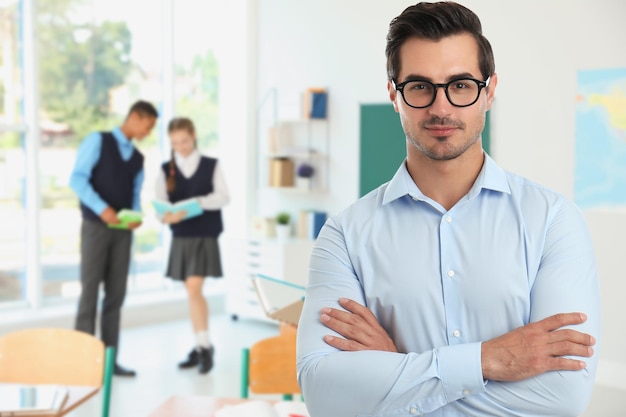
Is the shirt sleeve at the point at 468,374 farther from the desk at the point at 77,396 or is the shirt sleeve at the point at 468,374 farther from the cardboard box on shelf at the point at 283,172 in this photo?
the cardboard box on shelf at the point at 283,172

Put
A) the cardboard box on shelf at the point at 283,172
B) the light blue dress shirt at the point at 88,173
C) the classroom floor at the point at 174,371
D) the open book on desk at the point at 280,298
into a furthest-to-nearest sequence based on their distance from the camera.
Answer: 1. the cardboard box on shelf at the point at 283,172
2. the light blue dress shirt at the point at 88,173
3. the classroom floor at the point at 174,371
4. the open book on desk at the point at 280,298

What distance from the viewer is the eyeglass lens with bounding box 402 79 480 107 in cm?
155

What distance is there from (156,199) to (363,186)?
5.01 feet

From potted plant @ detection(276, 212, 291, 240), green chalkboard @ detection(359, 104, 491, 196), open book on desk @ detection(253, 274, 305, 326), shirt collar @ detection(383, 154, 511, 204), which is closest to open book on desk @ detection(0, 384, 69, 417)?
open book on desk @ detection(253, 274, 305, 326)

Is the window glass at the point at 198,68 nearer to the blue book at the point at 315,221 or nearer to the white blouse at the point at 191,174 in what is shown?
the blue book at the point at 315,221

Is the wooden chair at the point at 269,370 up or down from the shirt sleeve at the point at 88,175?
down

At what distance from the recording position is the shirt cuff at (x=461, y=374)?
150 cm

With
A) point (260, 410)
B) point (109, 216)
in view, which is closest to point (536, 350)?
point (260, 410)

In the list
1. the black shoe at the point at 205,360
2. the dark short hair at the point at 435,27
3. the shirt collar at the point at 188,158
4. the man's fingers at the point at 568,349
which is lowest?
the black shoe at the point at 205,360

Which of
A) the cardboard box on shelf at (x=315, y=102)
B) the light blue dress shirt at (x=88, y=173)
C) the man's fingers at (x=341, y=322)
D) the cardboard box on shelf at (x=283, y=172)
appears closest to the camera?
the man's fingers at (x=341, y=322)

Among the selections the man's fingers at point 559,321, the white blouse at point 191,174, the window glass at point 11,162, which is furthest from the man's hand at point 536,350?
the window glass at point 11,162

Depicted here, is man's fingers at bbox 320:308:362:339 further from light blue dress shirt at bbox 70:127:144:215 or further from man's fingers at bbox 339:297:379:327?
light blue dress shirt at bbox 70:127:144:215

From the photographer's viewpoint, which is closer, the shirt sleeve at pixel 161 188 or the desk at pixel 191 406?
the desk at pixel 191 406

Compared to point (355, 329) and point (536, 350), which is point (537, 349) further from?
point (355, 329)
